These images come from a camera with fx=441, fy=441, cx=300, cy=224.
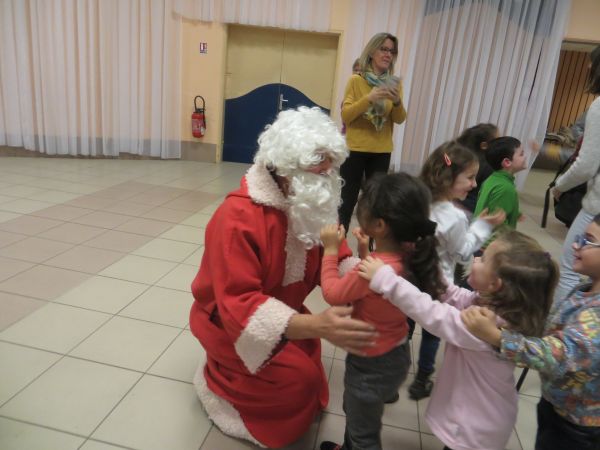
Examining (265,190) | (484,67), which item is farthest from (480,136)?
(484,67)

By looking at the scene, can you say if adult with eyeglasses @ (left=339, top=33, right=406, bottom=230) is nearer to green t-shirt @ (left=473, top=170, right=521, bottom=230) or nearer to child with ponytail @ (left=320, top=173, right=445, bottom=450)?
green t-shirt @ (left=473, top=170, right=521, bottom=230)

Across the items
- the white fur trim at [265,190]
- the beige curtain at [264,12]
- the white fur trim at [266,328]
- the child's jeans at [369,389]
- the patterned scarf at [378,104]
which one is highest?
the beige curtain at [264,12]

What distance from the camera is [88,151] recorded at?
19.5ft

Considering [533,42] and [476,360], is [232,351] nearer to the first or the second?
[476,360]

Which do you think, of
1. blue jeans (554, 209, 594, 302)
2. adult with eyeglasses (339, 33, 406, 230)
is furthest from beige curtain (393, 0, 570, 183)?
blue jeans (554, 209, 594, 302)

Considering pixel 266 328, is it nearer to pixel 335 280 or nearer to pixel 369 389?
pixel 335 280

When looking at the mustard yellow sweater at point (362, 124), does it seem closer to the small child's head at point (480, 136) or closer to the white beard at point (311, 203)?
the small child's head at point (480, 136)

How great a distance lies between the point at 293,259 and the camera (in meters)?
1.48

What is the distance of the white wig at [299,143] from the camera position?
4.28 ft

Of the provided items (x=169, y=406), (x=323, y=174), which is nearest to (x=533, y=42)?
(x=323, y=174)

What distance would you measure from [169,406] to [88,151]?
16.9ft

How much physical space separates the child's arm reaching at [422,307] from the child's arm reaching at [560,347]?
71 mm

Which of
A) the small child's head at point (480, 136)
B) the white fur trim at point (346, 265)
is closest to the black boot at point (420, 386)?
the white fur trim at point (346, 265)

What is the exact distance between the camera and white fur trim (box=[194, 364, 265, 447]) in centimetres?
157
